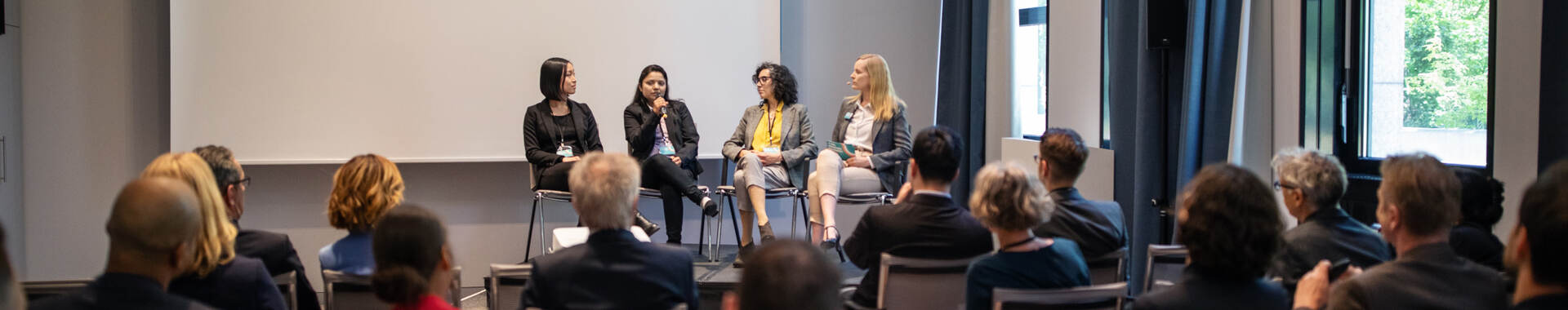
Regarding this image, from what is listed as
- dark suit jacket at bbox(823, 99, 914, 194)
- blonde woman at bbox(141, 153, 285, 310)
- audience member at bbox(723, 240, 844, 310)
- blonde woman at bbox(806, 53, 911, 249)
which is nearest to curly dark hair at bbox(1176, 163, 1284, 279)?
audience member at bbox(723, 240, 844, 310)

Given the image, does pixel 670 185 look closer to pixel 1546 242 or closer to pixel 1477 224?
pixel 1477 224

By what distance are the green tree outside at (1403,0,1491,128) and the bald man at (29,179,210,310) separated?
3.45m

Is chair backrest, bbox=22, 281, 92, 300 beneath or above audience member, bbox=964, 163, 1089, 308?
beneath

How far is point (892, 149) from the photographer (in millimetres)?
4973

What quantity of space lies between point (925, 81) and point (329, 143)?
3.43 meters

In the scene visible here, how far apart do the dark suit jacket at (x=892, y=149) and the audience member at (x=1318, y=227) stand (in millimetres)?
2502

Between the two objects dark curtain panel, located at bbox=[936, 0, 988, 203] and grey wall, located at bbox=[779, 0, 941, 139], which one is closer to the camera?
dark curtain panel, located at bbox=[936, 0, 988, 203]

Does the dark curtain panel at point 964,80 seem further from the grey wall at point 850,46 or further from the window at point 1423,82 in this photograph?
the window at point 1423,82

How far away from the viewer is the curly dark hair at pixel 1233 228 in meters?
1.77

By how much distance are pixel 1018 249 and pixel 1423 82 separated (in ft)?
6.85

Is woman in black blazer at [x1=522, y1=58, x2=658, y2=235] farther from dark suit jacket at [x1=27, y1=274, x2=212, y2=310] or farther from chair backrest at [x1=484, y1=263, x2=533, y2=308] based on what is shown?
dark suit jacket at [x1=27, y1=274, x2=212, y2=310]

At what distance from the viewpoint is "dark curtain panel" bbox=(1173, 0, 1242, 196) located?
3951 mm

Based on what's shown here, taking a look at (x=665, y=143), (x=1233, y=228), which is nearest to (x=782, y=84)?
(x=665, y=143)

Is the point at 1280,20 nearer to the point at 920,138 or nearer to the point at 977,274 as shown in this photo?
the point at 920,138
